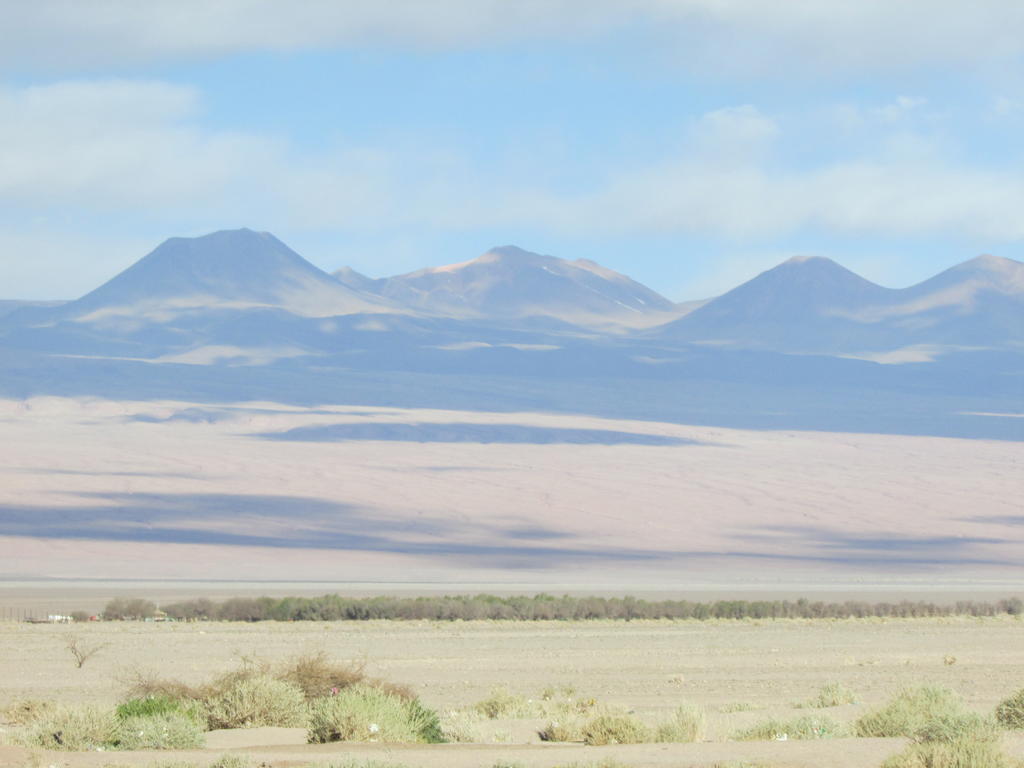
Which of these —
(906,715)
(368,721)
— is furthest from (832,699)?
(368,721)

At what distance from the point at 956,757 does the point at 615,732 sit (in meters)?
5.13

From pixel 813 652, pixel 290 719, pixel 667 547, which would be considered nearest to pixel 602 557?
pixel 667 547

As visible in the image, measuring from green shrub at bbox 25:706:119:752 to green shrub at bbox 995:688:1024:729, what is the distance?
10.1m

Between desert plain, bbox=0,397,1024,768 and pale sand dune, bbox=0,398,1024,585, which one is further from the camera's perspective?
pale sand dune, bbox=0,398,1024,585

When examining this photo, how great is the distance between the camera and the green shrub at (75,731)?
1655cm

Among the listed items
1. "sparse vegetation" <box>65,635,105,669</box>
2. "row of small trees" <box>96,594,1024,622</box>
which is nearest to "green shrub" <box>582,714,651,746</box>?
"sparse vegetation" <box>65,635,105,669</box>

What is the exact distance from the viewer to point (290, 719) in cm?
1961

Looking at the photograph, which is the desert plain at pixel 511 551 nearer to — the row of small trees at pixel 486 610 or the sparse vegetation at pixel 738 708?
the sparse vegetation at pixel 738 708

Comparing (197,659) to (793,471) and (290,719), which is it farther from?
(793,471)

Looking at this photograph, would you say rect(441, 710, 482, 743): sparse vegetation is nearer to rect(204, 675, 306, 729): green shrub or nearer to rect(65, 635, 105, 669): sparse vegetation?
rect(204, 675, 306, 729): green shrub

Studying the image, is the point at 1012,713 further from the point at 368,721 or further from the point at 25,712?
the point at 25,712

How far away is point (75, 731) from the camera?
16672 mm

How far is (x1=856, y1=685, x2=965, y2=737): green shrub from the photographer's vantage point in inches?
681

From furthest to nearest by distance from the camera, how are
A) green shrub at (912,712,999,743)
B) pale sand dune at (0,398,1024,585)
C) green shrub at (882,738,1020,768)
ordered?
pale sand dune at (0,398,1024,585), green shrub at (912,712,999,743), green shrub at (882,738,1020,768)
